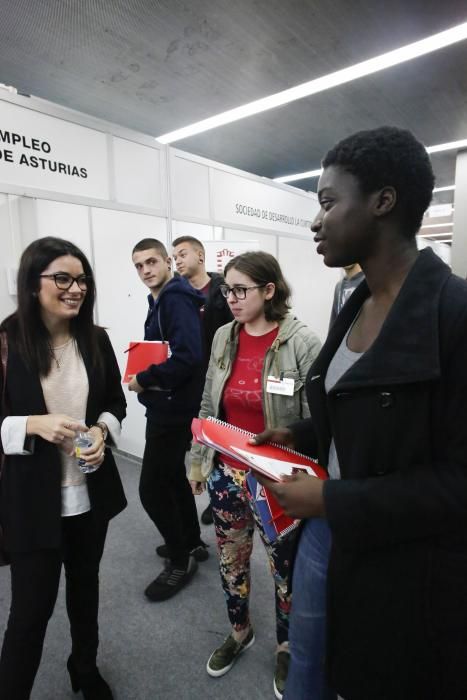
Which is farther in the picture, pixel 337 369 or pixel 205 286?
pixel 205 286

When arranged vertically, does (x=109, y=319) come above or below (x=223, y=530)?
above

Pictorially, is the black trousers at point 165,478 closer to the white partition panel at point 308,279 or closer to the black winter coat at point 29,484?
the black winter coat at point 29,484

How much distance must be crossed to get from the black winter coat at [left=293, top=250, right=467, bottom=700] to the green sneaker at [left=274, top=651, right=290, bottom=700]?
87cm

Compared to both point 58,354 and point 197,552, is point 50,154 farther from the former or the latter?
point 197,552

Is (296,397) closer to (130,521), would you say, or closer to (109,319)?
(130,521)

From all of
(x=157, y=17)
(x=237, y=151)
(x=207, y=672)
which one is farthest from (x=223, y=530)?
(x=237, y=151)

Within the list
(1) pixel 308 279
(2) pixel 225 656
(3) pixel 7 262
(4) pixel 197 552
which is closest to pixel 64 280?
(2) pixel 225 656

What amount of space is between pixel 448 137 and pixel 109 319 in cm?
555

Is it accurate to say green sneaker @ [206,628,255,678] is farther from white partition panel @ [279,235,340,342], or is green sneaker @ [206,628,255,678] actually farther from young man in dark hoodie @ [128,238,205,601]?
white partition panel @ [279,235,340,342]

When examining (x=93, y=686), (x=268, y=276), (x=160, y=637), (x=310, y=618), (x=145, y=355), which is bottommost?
(x=160, y=637)

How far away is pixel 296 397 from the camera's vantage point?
1.45 meters

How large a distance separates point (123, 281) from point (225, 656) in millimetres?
2959

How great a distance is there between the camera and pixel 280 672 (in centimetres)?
155

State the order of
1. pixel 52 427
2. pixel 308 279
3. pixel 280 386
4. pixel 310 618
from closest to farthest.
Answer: pixel 310 618
pixel 52 427
pixel 280 386
pixel 308 279
